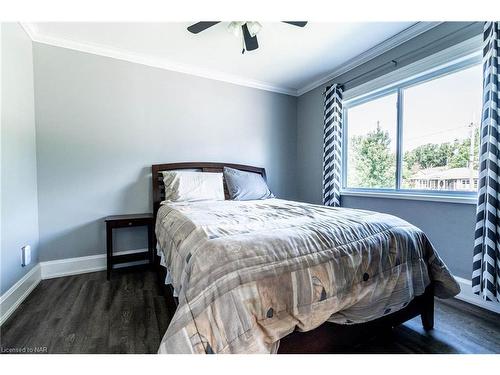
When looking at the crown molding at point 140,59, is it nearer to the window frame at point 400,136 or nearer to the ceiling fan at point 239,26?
the ceiling fan at point 239,26

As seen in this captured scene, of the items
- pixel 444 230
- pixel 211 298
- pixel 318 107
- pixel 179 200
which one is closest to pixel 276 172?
pixel 318 107

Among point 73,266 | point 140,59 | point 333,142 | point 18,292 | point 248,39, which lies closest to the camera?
point 18,292

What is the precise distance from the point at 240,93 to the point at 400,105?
2.08 m

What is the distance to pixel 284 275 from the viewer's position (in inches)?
39.1

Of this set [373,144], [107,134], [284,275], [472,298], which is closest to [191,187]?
[107,134]

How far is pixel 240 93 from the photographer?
134 inches

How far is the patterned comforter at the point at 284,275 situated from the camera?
2.87 feet

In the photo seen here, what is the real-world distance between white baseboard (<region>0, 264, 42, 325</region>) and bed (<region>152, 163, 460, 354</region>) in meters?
1.29

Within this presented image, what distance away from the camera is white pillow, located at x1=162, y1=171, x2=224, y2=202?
2580mm

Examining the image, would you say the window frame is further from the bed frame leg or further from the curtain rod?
the bed frame leg

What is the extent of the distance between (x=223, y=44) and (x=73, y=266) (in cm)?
292

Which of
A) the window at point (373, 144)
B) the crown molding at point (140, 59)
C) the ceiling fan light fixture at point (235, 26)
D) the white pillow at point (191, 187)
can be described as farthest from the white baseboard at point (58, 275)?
the ceiling fan light fixture at point (235, 26)

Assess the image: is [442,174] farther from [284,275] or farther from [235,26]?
[235,26]
